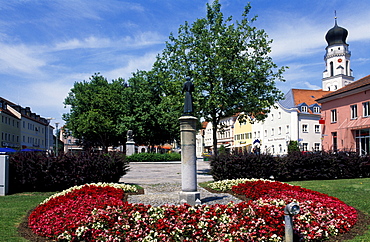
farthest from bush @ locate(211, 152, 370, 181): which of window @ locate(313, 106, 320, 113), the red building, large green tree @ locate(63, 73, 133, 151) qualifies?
window @ locate(313, 106, 320, 113)

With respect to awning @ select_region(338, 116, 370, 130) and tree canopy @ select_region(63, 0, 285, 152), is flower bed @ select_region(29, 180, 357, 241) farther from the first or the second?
awning @ select_region(338, 116, 370, 130)

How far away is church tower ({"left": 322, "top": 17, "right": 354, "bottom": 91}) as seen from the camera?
9100 cm

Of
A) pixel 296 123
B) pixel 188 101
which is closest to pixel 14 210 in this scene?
pixel 188 101

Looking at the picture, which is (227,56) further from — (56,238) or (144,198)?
(56,238)

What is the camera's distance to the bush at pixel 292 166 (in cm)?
1616

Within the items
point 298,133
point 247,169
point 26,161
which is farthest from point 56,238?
point 298,133

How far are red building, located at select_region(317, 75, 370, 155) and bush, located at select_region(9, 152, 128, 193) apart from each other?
2339 cm

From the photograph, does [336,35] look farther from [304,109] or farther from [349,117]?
[349,117]

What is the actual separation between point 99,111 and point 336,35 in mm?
68511

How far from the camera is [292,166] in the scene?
1778 centimetres

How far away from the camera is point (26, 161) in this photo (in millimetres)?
14352

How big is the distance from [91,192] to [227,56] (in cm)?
1333

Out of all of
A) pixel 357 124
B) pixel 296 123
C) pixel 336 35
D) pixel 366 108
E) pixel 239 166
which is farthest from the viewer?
pixel 336 35

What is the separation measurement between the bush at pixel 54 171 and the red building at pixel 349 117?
23.4m
